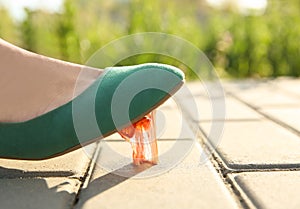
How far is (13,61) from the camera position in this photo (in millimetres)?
1348

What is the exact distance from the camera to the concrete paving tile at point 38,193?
1.13 meters

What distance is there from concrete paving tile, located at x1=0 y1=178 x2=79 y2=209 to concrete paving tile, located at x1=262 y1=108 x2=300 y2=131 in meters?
1.00

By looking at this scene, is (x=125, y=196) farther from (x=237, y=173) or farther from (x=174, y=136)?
(x=174, y=136)

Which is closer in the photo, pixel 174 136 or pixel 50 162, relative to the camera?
pixel 50 162

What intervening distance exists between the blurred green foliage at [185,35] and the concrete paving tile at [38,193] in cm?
254

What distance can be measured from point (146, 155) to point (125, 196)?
26cm

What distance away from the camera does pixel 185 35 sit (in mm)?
4238

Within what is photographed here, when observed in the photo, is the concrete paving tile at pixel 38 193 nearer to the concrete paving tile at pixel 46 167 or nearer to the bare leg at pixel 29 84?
the concrete paving tile at pixel 46 167

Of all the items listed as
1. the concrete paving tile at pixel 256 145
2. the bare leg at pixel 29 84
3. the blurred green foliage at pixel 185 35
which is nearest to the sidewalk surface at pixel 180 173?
the concrete paving tile at pixel 256 145

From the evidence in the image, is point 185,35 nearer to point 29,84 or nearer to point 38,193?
point 29,84

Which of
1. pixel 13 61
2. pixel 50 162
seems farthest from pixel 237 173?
pixel 13 61

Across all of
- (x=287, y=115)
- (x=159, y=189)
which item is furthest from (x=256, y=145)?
(x=287, y=115)

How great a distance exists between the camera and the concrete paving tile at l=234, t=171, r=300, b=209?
43.7 inches

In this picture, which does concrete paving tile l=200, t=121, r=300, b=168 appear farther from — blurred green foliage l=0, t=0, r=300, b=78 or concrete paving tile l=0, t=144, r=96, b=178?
blurred green foliage l=0, t=0, r=300, b=78
